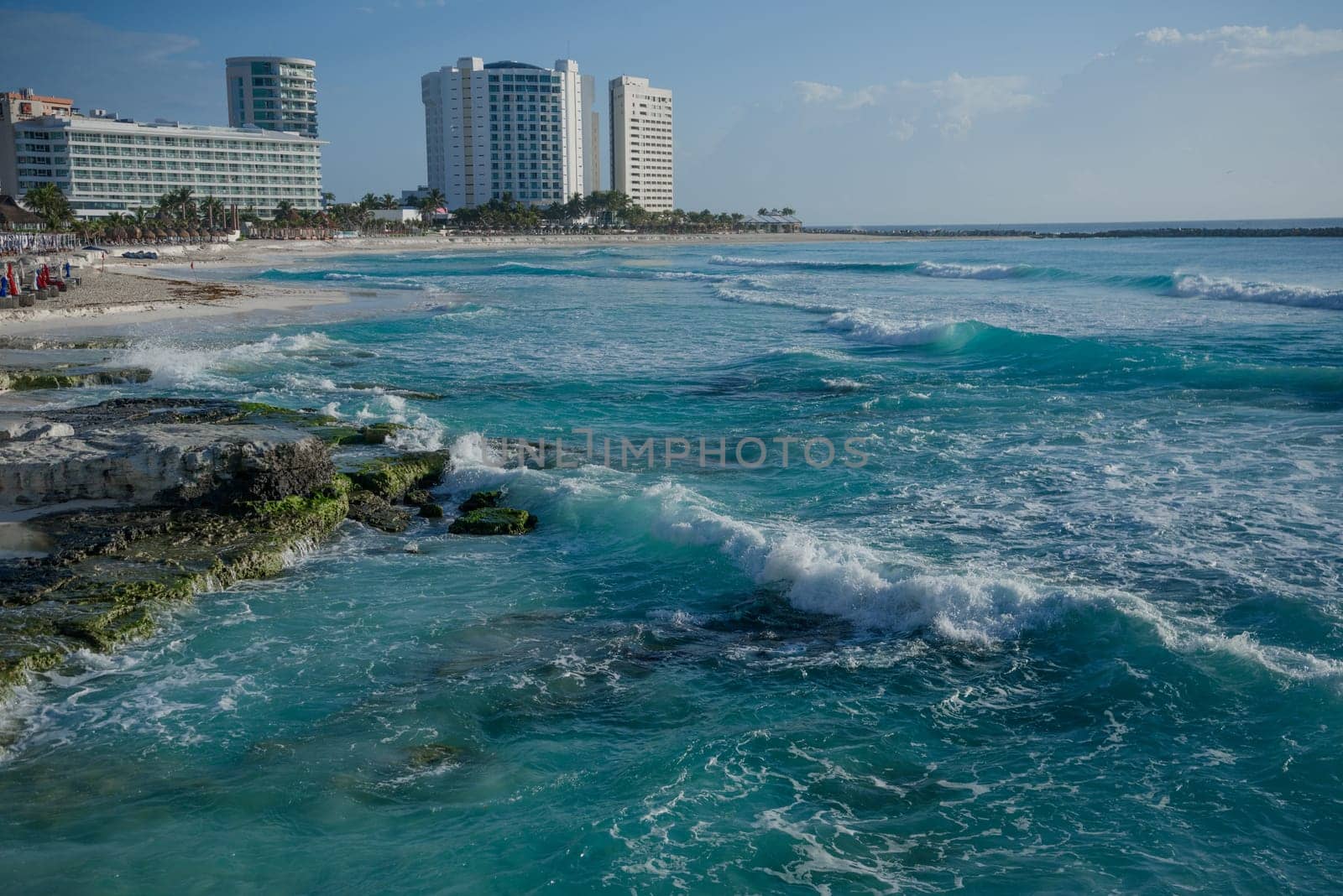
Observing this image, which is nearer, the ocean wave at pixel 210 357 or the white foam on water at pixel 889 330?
the ocean wave at pixel 210 357

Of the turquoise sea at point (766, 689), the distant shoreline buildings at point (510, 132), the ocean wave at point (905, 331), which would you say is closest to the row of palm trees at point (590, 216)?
the distant shoreline buildings at point (510, 132)

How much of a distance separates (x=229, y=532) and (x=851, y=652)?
732 centimetres

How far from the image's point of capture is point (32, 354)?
25078 millimetres

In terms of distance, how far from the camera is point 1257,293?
1677 inches

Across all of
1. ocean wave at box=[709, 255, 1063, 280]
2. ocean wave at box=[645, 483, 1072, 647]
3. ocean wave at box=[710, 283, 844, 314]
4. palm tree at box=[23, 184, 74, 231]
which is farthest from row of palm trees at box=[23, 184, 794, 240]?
ocean wave at box=[645, 483, 1072, 647]

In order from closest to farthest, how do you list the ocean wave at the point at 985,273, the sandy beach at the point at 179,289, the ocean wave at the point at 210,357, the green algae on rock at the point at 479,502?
the green algae on rock at the point at 479,502, the ocean wave at the point at 210,357, the sandy beach at the point at 179,289, the ocean wave at the point at 985,273

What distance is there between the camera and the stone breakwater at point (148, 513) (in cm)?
962

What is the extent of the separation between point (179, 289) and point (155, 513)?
35.4m

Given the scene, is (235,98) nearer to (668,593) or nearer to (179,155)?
(179,155)

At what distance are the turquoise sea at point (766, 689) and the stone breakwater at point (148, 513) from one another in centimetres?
41

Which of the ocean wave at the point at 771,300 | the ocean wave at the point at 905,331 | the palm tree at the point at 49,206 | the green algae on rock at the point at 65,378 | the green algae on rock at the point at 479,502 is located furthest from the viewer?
the palm tree at the point at 49,206

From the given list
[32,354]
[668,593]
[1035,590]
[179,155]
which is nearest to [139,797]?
[668,593]

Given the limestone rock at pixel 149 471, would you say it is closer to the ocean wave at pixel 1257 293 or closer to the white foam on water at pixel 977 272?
the ocean wave at pixel 1257 293

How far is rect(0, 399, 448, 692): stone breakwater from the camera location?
31.6 feet
